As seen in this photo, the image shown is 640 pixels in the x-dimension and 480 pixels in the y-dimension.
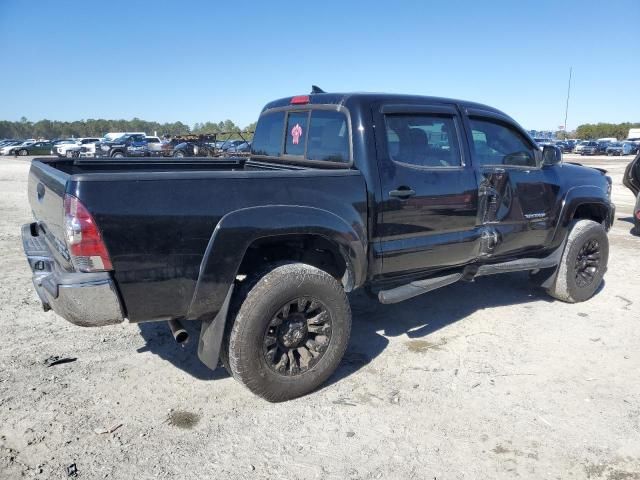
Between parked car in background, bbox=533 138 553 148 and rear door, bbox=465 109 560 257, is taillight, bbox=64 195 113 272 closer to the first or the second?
rear door, bbox=465 109 560 257

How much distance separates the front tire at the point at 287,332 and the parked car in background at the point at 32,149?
157ft

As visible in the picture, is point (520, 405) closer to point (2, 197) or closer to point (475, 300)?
point (475, 300)

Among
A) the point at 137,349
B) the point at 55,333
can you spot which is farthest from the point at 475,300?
the point at 55,333

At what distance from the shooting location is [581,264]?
516cm

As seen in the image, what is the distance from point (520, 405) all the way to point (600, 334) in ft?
5.44

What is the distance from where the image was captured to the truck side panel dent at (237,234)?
2.85 meters

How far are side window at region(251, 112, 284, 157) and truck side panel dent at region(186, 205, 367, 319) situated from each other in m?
1.51

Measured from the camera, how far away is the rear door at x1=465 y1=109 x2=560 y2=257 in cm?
425

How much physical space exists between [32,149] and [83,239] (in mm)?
49903

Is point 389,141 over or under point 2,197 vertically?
over

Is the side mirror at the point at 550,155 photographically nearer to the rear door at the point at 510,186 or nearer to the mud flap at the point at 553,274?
the rear door at the point at 510,186

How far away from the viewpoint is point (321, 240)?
342 centimetres

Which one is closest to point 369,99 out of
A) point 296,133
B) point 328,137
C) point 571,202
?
point 328,137

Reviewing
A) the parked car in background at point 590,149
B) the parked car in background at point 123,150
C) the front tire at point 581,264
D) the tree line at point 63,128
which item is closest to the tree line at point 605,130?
the parked car in background at point 590,149
